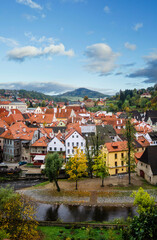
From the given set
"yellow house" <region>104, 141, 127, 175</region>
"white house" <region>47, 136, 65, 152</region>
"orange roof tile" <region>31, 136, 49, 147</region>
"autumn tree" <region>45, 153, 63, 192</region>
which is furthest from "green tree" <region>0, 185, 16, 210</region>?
"orange roof tile" <region>31, 136, 49, 147</region>

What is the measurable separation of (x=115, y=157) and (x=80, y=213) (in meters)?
18.9

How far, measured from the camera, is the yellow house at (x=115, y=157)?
47.2 meters

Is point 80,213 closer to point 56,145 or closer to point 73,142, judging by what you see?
point 73,142

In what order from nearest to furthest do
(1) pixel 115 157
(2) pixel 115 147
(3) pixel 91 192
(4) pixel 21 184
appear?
(3) pixel 91 192 → (4) pixel 21 184 → (1) pixel 115 157 → (2) pixel 115 147

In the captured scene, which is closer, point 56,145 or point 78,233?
point 78,233

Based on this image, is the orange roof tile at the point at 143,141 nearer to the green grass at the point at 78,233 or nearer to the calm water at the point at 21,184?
the calm water at the point at 21,184

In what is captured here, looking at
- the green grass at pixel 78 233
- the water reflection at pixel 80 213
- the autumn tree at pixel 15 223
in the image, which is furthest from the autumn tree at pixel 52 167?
the autumn tree at pixel 15 223

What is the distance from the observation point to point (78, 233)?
24.9 metres

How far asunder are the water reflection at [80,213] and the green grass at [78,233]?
4181 mm

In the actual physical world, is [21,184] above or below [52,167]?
below

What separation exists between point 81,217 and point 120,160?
20.8 meters

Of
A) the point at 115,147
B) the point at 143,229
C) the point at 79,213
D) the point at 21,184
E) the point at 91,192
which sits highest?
the point at 115,147

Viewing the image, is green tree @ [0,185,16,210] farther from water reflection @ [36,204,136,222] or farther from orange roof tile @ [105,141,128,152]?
orange roof tile @ [105,141,128,152]

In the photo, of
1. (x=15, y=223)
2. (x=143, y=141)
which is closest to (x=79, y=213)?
(x=15, y=223)
